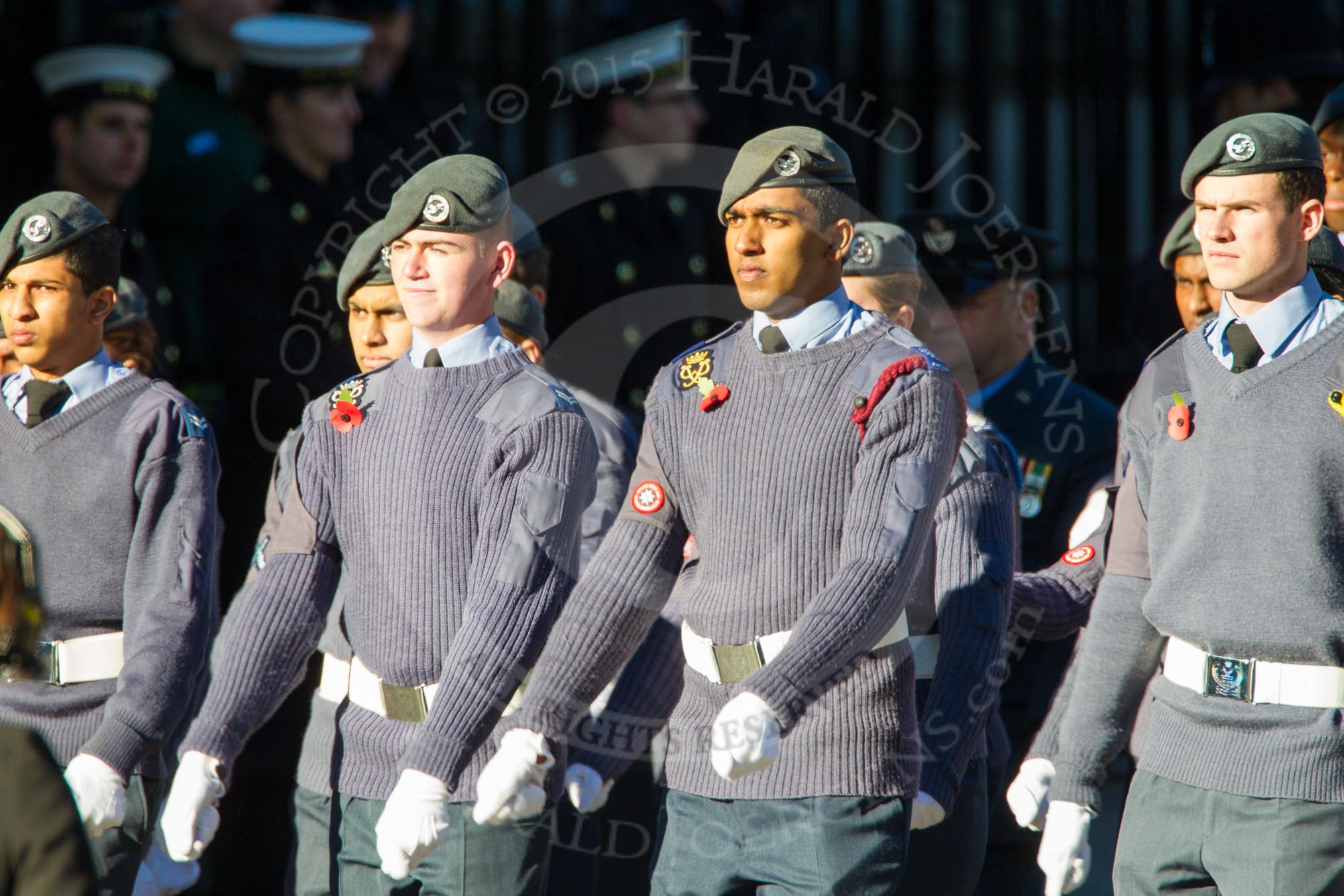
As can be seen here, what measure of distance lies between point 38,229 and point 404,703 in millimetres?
1262

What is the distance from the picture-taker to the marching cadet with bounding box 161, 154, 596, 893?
333 cm

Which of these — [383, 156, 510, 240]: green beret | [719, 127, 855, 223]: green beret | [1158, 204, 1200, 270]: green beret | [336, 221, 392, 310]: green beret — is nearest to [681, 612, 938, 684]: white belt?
[719, 127, 855, 223]: green beret

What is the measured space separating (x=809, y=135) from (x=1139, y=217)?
10.1 ft

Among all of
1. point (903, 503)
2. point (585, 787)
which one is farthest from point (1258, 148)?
point (585, 787)

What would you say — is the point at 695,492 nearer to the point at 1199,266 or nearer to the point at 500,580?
the point at 500,580

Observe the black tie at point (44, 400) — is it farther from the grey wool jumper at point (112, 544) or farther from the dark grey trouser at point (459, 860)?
the dark grey trouser at point (459, 860)

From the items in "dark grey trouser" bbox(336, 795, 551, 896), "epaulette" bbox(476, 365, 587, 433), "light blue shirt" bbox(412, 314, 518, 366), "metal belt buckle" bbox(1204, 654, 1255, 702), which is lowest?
"dark grey trouser" bbox(336, 795, 551, 896)

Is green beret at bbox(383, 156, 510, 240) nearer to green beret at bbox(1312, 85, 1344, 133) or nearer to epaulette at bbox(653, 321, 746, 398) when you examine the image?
epaulette at bbox(653, 321, 746, 398)

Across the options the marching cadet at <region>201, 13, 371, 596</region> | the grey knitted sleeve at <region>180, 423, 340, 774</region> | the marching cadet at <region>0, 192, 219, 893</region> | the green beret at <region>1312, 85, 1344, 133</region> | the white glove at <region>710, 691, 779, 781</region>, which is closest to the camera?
the white glove at <region>710, 691, 779, 781</region>

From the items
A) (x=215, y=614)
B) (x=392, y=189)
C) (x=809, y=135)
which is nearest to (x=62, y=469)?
(x=215, y=614)

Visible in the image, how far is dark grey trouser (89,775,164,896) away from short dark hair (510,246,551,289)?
165cm

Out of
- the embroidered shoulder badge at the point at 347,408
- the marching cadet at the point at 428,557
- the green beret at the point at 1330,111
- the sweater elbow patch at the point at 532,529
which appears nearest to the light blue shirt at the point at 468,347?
the marching cadet at the point at 428,557

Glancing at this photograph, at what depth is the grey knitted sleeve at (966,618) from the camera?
341 cm

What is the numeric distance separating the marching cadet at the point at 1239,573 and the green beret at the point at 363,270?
1.77 metres
